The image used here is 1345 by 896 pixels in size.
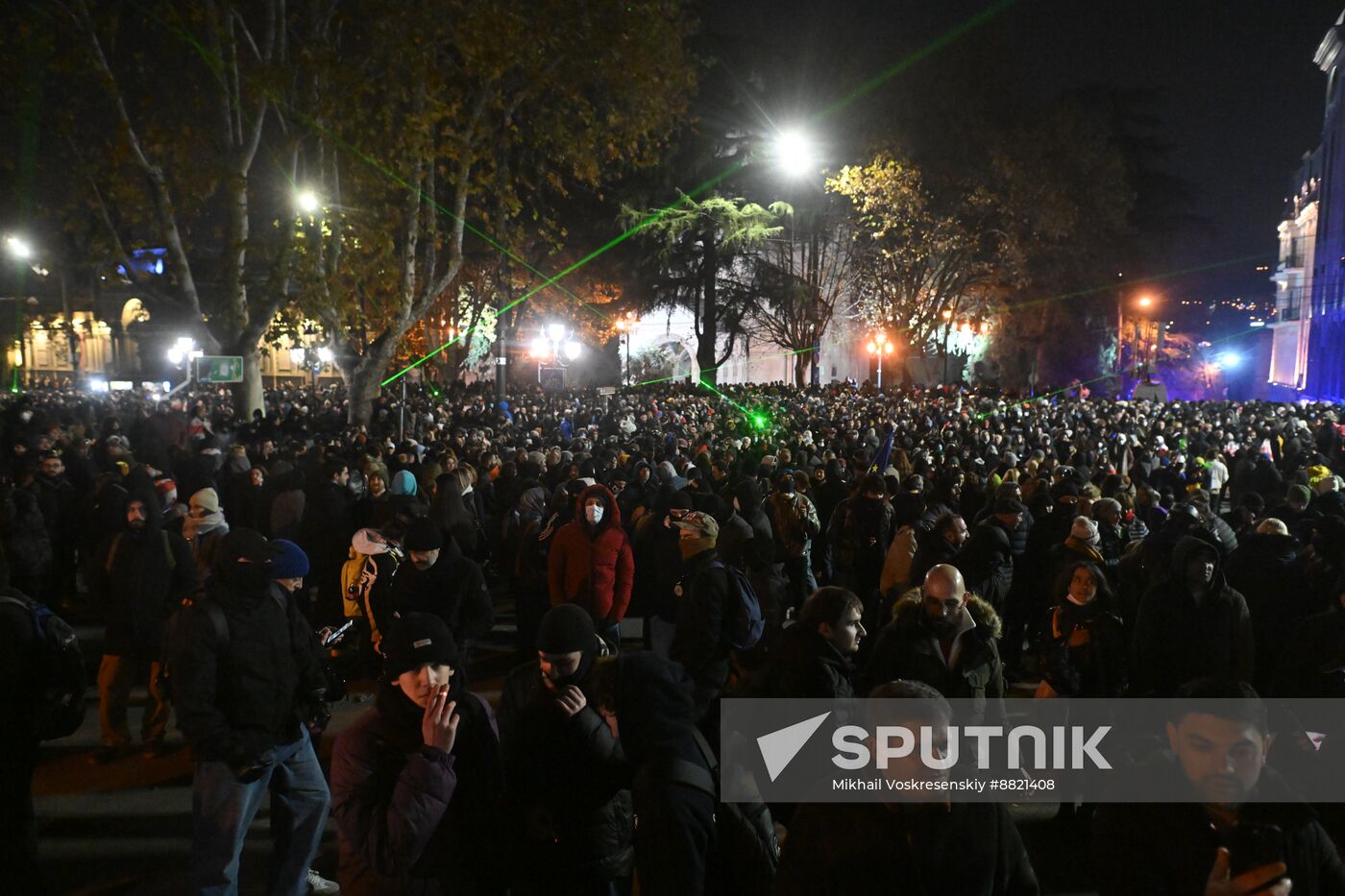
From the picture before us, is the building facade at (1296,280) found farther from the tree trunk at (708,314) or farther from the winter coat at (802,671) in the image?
the winter coat at (802,671)

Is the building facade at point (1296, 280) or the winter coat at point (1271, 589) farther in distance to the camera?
the building facade at point (1296, 280)

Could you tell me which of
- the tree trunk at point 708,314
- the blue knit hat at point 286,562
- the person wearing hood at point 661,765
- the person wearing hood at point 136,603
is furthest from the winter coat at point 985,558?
the tree trunk at point 708,314

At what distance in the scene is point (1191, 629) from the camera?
4645mm

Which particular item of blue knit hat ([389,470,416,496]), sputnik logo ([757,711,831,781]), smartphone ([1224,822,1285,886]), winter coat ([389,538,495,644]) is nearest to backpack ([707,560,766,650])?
sputnik logo ([757,711,831,781])

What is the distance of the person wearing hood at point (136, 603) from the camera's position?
218 inches

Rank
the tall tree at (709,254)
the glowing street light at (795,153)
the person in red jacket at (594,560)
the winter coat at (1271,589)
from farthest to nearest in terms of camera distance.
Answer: the tall tree at (709,254)
the glowing street light at (795,153)
the person in red jacket at (594,560)
the winter coat at (1271,589)

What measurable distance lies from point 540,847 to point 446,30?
16.5m

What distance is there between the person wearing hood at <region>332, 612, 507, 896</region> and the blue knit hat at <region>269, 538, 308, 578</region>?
1468 mm

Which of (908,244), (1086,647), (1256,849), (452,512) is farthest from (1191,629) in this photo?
(908,244)

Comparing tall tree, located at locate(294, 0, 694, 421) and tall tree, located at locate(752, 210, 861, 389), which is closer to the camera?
tall tree, located at locate(294, 0, 694, 421)

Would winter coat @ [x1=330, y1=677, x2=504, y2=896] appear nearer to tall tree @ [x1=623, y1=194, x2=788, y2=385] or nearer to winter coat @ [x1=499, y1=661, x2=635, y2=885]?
winter coat @ [x1=499, y1=661, x2=635, y2=885]

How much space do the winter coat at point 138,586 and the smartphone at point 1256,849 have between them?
528 centimetres

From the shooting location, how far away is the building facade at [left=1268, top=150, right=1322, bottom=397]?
61359mm

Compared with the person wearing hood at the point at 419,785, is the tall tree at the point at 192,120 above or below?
above
